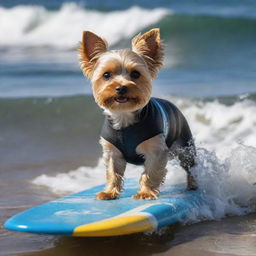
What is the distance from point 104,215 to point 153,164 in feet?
2.03

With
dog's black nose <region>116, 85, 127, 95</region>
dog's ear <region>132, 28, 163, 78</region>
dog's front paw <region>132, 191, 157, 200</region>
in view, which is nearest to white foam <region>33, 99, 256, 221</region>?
dog's front paw <region>132, 191, 157, 200</region>

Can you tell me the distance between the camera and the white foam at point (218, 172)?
5848 millimetres

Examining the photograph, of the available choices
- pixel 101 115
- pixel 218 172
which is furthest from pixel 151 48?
pixel 101 115

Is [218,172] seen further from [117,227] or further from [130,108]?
[117,227]

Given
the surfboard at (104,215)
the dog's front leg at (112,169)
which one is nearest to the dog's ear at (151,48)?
the dog's front leg at (112,169)

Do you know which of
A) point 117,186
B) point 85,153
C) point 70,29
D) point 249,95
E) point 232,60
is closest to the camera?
point 117,186

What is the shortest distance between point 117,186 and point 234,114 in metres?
4.85

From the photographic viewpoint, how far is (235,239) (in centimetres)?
514

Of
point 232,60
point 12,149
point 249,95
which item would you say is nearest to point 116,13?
point 232,60

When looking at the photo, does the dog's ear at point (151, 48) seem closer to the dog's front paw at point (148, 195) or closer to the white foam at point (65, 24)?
the dog's front paw at point (148, 195)

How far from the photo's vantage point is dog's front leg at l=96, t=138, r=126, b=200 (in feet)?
17.6

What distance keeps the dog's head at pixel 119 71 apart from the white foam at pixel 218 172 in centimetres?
102

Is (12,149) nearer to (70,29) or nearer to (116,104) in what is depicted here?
(116,104)

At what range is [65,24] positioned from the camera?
2216 centimetres
